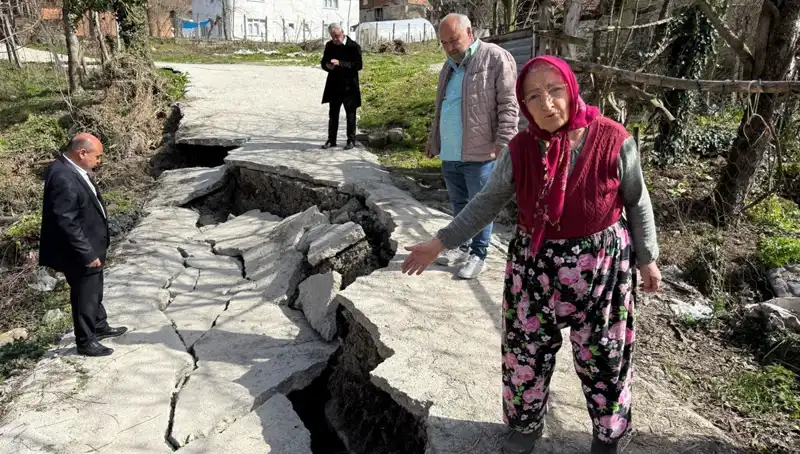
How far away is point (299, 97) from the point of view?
1251 centimetres

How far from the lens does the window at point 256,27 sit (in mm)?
33103

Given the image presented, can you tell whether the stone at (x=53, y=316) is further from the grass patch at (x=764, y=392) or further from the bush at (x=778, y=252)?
the bush at (x=778, y=252)

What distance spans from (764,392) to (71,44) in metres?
13.0

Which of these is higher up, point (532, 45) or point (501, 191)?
point (532, 45)

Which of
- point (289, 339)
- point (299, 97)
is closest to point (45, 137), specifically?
point (299, 97)

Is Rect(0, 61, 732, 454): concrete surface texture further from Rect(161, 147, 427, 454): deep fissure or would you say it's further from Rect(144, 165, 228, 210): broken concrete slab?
Rect(144, 165, 228, 210): broken concrete slab

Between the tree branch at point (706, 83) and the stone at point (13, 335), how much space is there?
504cm

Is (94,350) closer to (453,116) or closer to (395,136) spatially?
(453,116)

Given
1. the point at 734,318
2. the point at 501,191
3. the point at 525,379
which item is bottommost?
the point at 734,318

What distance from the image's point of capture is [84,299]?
3.73 m

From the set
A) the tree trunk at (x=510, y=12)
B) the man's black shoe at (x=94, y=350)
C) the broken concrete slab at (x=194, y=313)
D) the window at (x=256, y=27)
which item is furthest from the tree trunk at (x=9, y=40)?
the window at (x=256, y=27)

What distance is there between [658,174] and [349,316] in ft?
18.5

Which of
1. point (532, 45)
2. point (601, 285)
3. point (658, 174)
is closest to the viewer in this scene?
point (601, 285)

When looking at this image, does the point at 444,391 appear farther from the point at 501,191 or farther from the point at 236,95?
the point at 236,95
